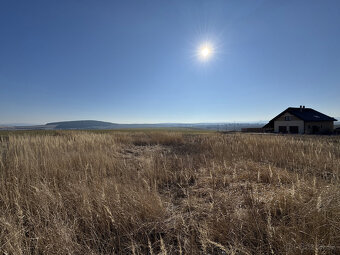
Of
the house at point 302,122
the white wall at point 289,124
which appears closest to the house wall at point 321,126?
the house at point 302,122

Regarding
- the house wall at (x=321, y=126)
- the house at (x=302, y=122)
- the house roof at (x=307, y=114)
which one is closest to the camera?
the house wall at (x=321, y=126)

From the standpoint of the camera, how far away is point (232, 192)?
2887 mm

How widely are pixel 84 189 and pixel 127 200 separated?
826 millimetres

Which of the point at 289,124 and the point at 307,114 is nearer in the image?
the point at 289,124

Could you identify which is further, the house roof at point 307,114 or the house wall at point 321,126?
the house roof at point 307,114

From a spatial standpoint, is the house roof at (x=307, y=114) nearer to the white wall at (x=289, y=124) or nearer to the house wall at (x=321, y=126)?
the house wall at (x=321, y=126)

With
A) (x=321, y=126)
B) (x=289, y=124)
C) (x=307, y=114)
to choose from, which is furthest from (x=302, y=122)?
(x=321, y=126)

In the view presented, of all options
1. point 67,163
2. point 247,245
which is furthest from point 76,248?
point 67,163

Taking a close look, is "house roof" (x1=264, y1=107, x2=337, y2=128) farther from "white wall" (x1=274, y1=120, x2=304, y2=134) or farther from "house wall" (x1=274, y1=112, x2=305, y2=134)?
"white wall" (x1=274, y1=120, x2=304, y2=134)

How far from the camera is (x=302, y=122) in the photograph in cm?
2786

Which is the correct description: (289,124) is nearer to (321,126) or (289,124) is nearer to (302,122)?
(302,122)

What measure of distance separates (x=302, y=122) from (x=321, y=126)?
5168mm

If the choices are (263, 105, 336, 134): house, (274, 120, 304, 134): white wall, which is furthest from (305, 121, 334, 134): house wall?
(274, 120, 304, 134): white wall

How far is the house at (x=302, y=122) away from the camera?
28047mm
